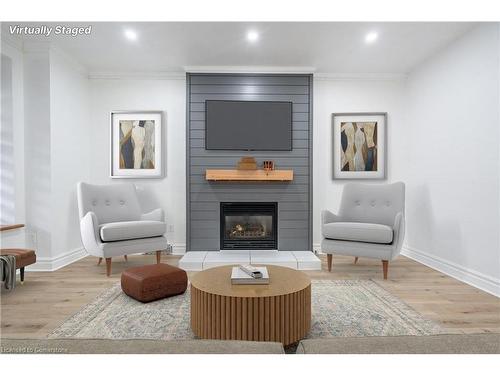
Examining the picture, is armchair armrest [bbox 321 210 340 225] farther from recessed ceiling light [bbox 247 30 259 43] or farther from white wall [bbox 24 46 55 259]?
white wall [bbox 24 46 55 259]

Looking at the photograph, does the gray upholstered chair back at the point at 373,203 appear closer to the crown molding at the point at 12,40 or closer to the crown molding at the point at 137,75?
the crown molding at the point at 137,75

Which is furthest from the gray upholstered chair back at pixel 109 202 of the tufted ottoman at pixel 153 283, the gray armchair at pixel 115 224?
the tufted ottoman at pixel 153 283

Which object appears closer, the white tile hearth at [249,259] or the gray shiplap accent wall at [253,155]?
the white tile hearth at [249,259]

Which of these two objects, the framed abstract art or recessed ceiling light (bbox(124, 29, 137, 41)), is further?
the framed abstract art

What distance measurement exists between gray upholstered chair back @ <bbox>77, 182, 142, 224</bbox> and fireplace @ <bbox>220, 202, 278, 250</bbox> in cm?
116

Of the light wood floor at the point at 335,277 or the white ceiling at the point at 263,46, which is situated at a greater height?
the white ceiling at the point at 263,46

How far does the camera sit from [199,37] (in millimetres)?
3793

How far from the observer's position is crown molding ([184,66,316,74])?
4641 millimetres

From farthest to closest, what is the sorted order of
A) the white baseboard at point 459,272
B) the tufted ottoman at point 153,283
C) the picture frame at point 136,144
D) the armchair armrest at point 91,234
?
the picture frame at point 136,144 → the armchair armrest at point 91,234 → the white baseboard at point 459,272 → the tufted ottoman at point 153,283

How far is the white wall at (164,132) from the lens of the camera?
4.88m

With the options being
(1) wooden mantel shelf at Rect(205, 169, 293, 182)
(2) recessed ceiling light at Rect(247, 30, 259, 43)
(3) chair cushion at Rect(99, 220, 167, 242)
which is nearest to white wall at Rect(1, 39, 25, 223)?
(3) chair cushion at Rect(99, 220, 167, 242)

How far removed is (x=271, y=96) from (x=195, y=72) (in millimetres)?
Answer: 1087

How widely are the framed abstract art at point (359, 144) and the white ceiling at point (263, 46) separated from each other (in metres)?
0.68

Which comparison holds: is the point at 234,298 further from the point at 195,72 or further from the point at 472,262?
the point at 195,72
